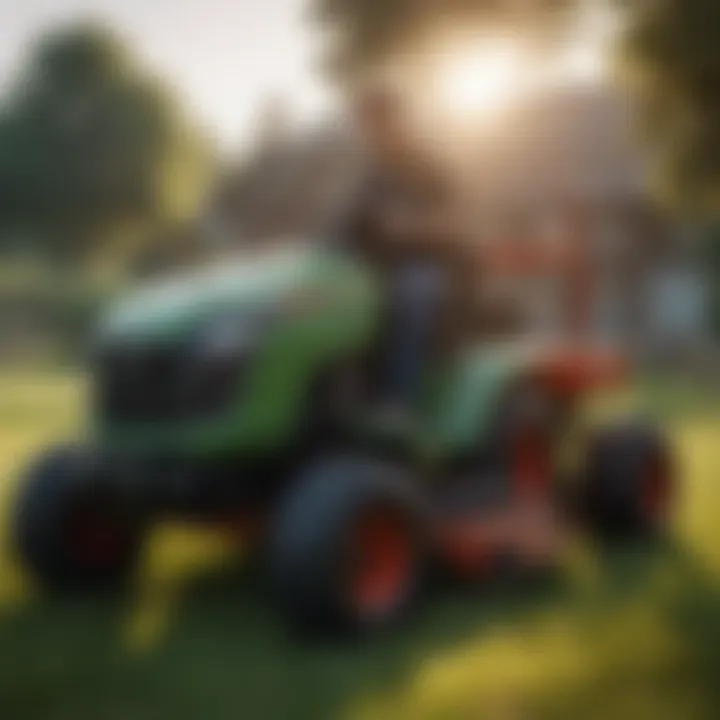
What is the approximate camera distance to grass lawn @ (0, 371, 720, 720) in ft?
4.12

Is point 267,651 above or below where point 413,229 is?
below

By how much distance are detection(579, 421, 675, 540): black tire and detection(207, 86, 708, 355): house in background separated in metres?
0.19

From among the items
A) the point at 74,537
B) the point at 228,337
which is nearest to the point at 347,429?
the point at 228,337

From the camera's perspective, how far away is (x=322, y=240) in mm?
1308

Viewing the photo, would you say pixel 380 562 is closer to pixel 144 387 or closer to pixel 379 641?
pixel 379 641

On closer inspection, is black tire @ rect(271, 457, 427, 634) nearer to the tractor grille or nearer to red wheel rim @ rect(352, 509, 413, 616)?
red wheel rim @ rect(352, 509, 413, 616)

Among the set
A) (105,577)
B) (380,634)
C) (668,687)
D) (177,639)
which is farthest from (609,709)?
(105,577)

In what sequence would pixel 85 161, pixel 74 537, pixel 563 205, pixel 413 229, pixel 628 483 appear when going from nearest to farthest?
1. pixel 85 161
2. pixel 563 205
3. pixel 413 229
4. pixel 74 537
5. pixel 628 483

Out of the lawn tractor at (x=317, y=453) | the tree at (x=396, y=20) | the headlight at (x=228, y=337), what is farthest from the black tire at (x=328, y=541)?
the tree at (x=396, y=20)

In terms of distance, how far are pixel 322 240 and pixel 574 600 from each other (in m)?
0.41

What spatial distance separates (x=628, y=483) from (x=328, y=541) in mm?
344

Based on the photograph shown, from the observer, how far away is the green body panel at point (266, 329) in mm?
1299

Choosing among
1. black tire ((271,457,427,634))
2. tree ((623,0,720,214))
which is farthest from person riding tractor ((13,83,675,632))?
tree ((623,0,720,214))

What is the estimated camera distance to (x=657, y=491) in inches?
62.9
